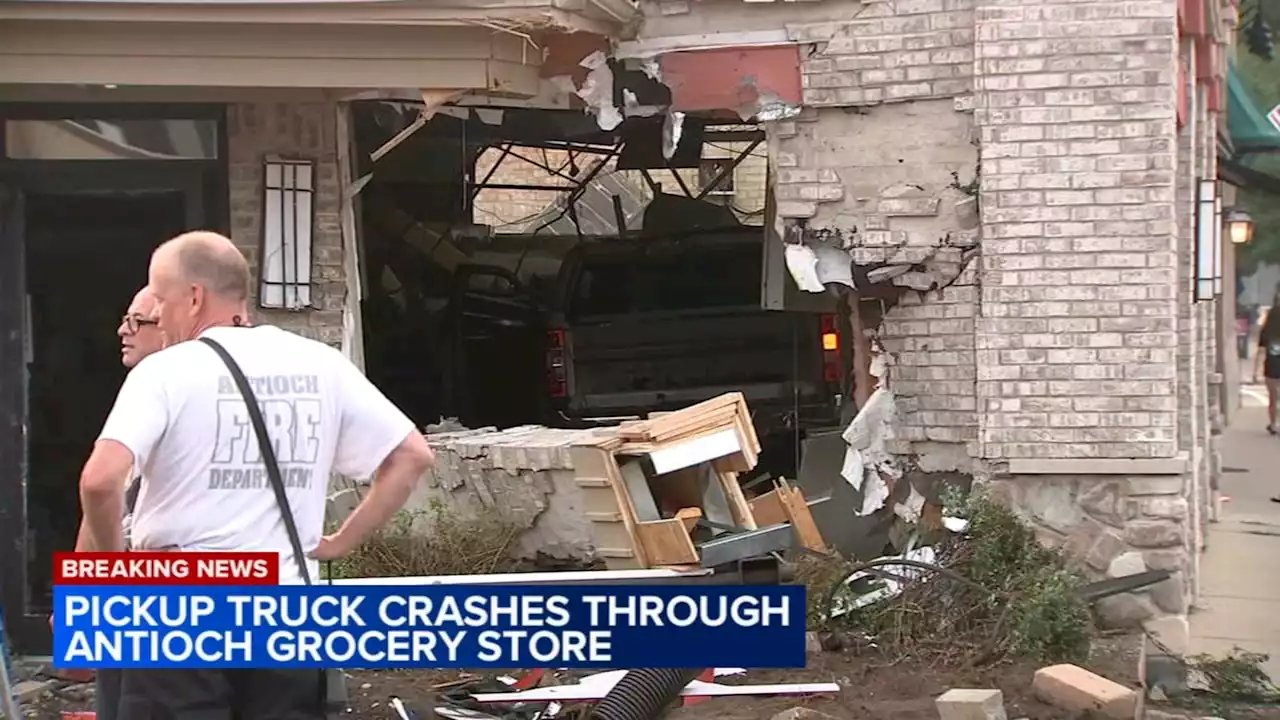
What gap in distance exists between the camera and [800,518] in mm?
6828

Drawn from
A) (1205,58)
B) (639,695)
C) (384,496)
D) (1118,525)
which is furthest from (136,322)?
(1205,58)

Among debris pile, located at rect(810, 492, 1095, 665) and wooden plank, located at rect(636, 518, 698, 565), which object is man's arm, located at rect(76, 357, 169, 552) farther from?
debris pile, located at rect(810, 492, 1095, 665)

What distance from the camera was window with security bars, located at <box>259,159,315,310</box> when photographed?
6.86 metres

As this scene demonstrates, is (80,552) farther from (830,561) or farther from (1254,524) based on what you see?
(1254,524)

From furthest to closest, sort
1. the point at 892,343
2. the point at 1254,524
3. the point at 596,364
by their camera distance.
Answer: the point at 1254,524
the point at 596,364
the point at 892,343

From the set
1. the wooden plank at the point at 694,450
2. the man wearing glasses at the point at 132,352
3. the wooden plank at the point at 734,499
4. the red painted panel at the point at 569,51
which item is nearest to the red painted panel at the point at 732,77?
the red painted panel at the point at 569,51

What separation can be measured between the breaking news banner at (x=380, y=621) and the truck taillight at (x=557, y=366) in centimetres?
552

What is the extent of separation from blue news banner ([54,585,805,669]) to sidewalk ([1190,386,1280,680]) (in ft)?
12.0

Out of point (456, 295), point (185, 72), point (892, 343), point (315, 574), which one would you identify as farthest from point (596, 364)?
point (315, 574)

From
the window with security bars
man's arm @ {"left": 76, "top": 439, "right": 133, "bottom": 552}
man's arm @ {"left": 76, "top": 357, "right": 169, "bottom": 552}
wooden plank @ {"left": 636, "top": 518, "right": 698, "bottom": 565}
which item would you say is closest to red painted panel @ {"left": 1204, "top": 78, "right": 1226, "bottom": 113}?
wooden plank @ {"left": 636, "top": 518, "right": 698, "bottom": 565}

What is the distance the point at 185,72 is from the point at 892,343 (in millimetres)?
3297

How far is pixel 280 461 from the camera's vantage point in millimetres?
3322

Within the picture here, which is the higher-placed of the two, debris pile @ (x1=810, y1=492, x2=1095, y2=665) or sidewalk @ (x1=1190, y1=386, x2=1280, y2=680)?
debris pile @ (x1=810, y1=492, x2=1095, y2=665)

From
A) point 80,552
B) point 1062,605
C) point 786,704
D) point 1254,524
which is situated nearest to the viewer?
point 80,552
